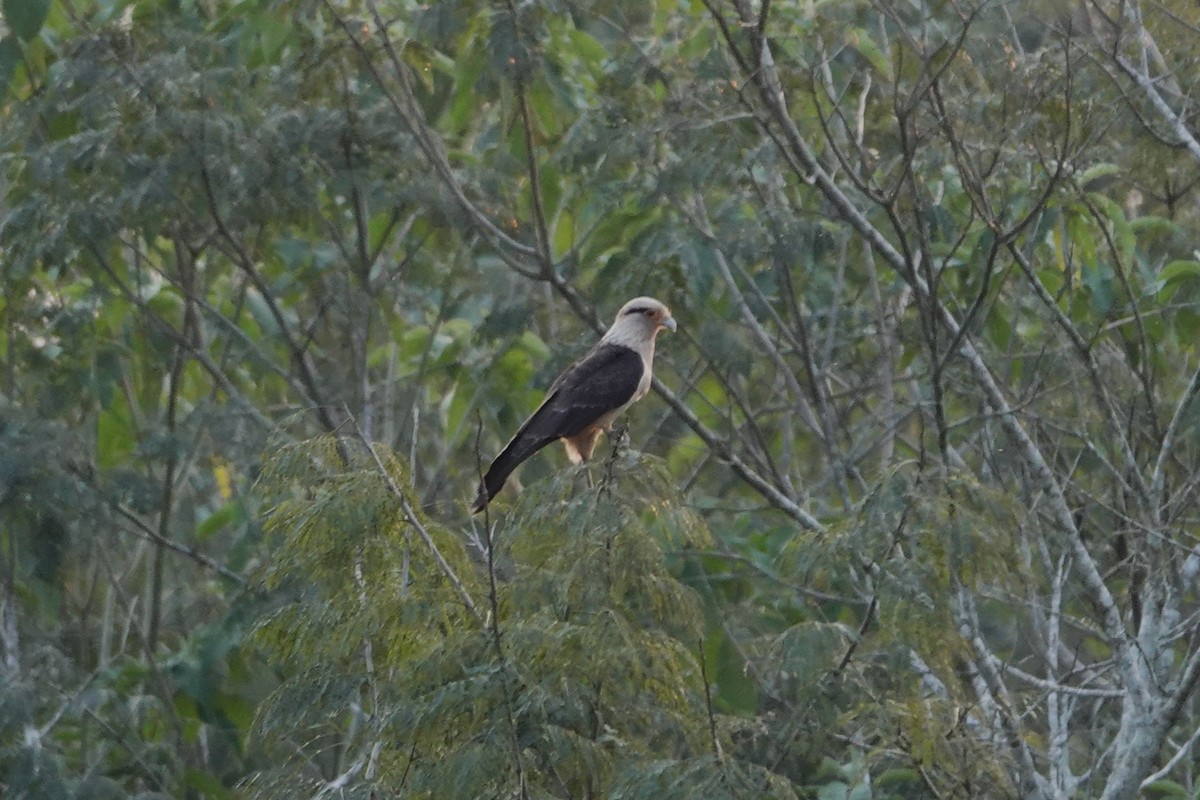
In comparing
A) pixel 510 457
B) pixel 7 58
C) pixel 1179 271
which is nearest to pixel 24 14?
pixel 7 58

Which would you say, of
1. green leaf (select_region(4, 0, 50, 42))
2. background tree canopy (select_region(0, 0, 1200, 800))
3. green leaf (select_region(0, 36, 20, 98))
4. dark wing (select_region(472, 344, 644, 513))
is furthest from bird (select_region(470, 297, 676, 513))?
green leaf (select_region(0, 36, 20, 98))

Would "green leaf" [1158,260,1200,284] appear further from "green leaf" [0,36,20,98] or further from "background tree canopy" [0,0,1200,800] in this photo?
"green leaf" [0,36,20,98]

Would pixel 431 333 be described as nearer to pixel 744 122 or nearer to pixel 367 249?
pixel 367 249

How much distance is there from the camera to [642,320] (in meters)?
7.29

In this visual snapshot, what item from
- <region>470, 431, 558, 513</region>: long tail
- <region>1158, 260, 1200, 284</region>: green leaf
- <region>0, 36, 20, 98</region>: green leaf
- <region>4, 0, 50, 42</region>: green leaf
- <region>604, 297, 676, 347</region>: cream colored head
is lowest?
<region>1158, 260, 1200, 284</region>: green leaf

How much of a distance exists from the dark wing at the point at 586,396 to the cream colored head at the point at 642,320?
0.16 m

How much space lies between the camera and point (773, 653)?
4.71m

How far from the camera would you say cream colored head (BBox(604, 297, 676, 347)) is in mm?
7239

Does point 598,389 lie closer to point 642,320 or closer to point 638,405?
point 642,320

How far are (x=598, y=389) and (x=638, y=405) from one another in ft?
8.40

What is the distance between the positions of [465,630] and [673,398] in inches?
101

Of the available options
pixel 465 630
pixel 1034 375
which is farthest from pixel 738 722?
pixel 1034 375

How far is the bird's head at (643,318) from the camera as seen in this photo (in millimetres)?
7266

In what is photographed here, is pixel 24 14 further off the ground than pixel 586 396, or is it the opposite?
pixel 24 14
